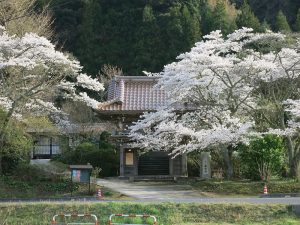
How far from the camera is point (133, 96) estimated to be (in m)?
27.9

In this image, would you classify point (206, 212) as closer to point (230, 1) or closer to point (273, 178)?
point (273, 178)

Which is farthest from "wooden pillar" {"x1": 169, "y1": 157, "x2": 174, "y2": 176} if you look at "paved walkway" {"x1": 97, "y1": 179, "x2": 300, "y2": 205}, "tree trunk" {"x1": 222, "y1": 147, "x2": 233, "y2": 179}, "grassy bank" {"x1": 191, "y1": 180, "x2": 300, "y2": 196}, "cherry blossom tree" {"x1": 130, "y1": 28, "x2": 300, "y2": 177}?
"grassy bank" {"x1": 191, "y1": 180, "x2": 300, "y2": 196}

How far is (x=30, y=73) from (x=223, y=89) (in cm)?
929

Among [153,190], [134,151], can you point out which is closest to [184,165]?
[134,151]

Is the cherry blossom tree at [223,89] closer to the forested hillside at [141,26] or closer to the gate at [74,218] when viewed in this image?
the gate at [74,218]

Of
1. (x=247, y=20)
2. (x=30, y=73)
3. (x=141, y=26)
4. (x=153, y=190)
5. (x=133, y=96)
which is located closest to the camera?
(x=153, y=190)

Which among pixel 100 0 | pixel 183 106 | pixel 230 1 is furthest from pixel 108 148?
pixel 230 1

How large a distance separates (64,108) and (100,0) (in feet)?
55.0

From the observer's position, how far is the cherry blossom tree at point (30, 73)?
65.9 ft

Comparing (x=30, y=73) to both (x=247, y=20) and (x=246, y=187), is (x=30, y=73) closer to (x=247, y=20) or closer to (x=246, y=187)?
(x=246, y=187)

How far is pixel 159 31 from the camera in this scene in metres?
44.6

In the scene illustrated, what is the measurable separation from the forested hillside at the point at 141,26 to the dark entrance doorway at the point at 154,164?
56.0 feet

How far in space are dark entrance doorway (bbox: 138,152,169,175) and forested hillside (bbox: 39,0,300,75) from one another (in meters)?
17.1

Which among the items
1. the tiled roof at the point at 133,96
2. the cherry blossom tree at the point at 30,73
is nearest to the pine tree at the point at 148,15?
the tiled roof at the point at 133,96
